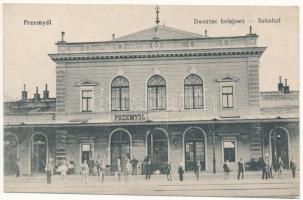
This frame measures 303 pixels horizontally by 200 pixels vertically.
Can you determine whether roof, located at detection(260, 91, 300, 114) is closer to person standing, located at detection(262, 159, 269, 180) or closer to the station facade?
the station facade

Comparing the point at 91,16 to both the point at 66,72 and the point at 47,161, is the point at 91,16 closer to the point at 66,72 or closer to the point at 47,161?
the point at 66,72

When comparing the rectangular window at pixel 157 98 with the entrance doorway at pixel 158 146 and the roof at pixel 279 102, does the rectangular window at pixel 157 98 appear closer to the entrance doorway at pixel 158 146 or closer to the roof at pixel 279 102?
the entrance doorway at pixel 158 146

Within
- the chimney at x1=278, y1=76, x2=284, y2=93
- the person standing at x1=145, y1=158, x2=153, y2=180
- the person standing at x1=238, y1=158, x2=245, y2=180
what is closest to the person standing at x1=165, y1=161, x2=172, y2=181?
the person standing at x1=145, y1=158, x2=153, y2=180

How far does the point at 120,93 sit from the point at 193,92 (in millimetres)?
2212

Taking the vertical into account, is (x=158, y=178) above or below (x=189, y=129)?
below

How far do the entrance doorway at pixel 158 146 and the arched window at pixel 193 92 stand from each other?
1144mm

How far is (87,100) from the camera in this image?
63.4 feet

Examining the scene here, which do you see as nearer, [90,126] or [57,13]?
[57,13]

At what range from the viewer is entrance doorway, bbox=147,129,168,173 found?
61.3 ft

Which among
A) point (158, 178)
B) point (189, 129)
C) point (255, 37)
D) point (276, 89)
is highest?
point (255, 37)

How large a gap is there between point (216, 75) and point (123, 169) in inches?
156

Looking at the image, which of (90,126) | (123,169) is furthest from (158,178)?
(90,126)

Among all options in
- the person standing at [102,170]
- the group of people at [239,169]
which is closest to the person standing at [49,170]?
the person standing at [102,170]

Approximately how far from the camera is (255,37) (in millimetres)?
18031
